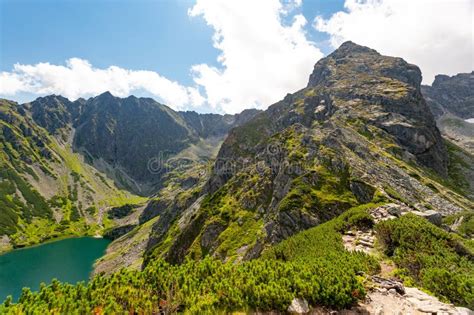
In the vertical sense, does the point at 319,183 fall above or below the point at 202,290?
above

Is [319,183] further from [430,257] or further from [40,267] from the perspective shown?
[40,267]

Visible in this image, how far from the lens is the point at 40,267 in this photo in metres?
159

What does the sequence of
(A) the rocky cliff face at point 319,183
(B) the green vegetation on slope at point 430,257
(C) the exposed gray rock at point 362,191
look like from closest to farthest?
(B) the green vegetation on slope at point 430,257
(C) the exposed gray rock at point 362,191
(A) the rocky cliff face at point 319,183

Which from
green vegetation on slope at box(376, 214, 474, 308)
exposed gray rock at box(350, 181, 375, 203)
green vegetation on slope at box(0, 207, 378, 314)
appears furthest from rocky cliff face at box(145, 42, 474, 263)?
green vegetation on slope at box(0, 207, 378, 314)

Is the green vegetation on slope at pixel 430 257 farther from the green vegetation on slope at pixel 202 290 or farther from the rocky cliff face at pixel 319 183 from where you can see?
the rocky cliff face at pixel 319 183

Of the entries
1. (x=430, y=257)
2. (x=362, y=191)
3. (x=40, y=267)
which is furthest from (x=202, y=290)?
(x=40, y=267)

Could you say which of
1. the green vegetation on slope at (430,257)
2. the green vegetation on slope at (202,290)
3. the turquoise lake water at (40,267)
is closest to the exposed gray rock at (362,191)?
the green vegetation on slope at (430,257)

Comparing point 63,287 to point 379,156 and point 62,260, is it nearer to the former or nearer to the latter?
point 379,156

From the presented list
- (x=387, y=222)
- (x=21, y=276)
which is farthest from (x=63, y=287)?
(x=21, y=276)

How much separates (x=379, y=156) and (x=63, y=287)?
8705cm

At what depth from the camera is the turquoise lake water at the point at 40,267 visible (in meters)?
133

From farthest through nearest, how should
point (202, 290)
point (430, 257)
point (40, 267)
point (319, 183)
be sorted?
1. point (40, 267)
2. point (319, 183)
3. point (430, 257)
4. point (202, 290)

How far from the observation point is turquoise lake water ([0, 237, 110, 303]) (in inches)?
5236

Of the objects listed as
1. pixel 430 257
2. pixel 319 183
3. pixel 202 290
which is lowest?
pixel 430 257
